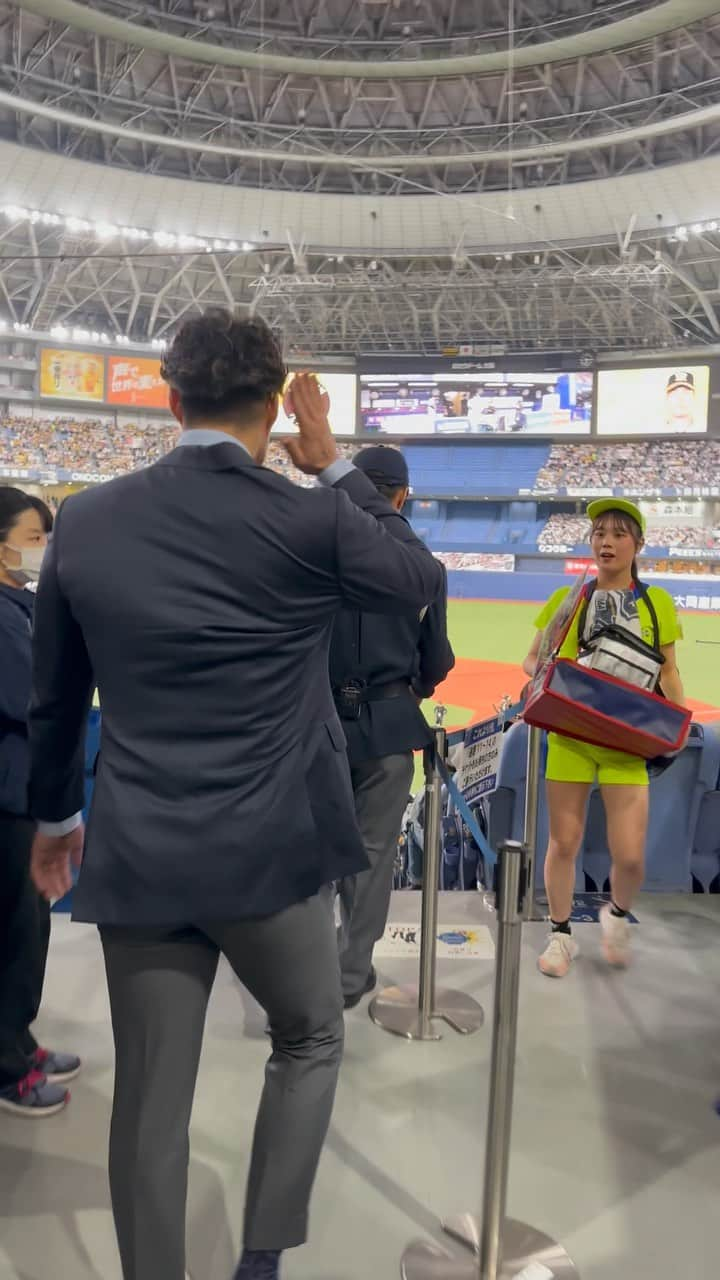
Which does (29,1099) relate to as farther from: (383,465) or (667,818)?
(667,818)

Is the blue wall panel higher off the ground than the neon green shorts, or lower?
lower

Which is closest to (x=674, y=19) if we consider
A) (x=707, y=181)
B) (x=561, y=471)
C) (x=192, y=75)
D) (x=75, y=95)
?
(x=707, y=181)

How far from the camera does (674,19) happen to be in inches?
661

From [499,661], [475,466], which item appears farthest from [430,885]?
[475,466]

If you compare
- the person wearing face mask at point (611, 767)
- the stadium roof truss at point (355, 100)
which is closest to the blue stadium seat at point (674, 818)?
the person wearing face mask at point (611, 767)

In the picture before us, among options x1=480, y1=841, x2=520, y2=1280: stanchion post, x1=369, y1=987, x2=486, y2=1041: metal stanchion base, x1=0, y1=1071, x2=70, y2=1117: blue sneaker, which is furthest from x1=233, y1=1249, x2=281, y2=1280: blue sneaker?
x1=369, y1=987, x2=486, y2=1041: metal stanchion base

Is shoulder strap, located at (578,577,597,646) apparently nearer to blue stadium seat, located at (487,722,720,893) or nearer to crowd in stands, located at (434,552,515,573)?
blue stadium seat, located at (487,722,720,893)

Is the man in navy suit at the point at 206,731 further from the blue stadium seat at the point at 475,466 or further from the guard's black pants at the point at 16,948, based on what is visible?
the blue stadium seat at the point at 475,466

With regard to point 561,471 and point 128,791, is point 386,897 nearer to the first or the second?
point 128,791

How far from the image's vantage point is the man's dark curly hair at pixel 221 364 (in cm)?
145

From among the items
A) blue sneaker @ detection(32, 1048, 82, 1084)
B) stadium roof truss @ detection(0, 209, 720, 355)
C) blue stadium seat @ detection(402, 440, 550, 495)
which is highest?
stadium roof truss @ detection(0, 209, 720, 355)

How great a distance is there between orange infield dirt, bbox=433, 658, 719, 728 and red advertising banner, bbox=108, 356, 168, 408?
22.0 meters

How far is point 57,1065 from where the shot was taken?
8.76 ft

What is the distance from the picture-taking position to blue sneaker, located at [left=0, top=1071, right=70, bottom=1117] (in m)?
2.46
